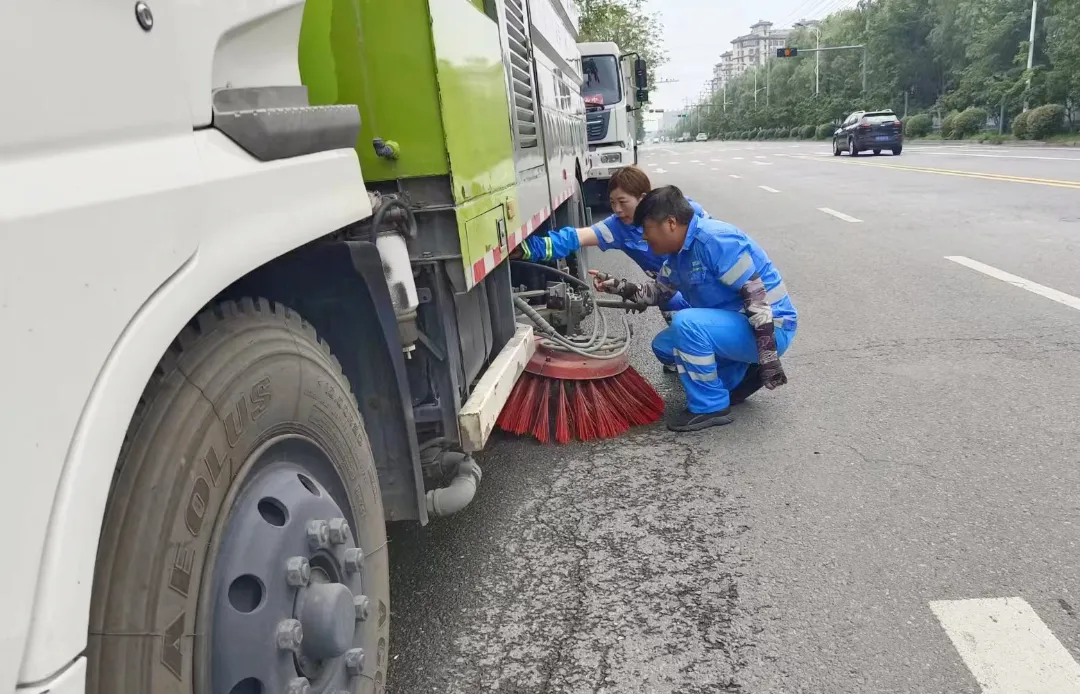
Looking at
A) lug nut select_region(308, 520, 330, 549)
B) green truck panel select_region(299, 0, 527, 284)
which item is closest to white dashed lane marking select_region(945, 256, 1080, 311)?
green truck panel select_region(299, 0, 527, 284)

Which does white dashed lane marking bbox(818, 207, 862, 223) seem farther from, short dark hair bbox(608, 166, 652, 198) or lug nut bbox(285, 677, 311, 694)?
lug nut bbox(285, 677, 311, 694)

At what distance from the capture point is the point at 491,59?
2811 mm

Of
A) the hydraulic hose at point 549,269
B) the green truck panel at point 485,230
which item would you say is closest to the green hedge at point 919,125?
the hydraulic hose at point 549,269

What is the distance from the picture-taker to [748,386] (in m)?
4.09

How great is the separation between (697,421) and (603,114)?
10.3 m

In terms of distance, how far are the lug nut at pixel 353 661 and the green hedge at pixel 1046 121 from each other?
32.9m

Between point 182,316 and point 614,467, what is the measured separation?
8.35ft

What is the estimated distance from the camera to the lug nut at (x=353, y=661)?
1.48 metres

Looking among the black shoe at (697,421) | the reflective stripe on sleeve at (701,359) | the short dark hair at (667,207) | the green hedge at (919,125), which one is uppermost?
the short dark hair at (667,207)

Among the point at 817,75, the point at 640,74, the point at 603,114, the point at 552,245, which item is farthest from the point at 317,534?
the point at 817,75

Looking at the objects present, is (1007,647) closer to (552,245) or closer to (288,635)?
(288,635)

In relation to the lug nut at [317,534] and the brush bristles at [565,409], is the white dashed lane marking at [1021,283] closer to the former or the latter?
the brush bristles at [565,409]

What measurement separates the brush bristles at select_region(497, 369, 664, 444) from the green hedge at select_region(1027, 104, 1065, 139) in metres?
30.6

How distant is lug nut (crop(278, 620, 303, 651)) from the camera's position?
1.26 meters
